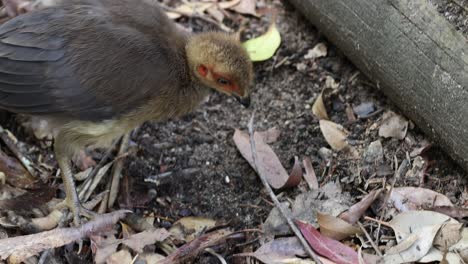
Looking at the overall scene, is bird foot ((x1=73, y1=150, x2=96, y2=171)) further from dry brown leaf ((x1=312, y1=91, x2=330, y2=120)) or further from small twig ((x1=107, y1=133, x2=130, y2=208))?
dry brown leaf ((x1=312, y1=91, x2=330, y2=120))

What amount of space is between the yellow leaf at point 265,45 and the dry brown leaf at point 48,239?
1.44 m

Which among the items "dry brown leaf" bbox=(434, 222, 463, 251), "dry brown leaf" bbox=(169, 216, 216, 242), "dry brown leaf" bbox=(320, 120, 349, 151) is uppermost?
"dry brown leaf" bbox=(434, 222, 463, 251)

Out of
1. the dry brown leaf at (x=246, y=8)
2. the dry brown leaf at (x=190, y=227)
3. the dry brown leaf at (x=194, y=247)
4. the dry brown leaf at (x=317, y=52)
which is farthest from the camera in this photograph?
the dry brown leaf at (x=246, y=8)

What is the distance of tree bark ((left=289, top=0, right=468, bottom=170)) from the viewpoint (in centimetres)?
336

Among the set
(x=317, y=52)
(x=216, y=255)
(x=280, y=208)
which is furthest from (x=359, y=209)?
(x=317, y=52)

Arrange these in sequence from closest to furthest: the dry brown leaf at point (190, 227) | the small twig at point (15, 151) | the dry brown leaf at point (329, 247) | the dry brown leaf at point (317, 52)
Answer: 1. the dry brown leaf at point (329, 247)
2. the dry brown leaf at point (190, 227)
3. the small twig at point (15, 151)
4. the dry brown leaf at point (317, 52)

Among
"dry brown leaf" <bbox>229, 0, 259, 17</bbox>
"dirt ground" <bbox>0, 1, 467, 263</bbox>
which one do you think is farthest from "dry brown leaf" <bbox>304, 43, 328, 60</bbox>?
"dry brown leaf" <bbox>229, 0, 259, 17</bbox>

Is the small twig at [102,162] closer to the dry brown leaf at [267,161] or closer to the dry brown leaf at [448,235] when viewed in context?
the dry brown leaf at [267,161]

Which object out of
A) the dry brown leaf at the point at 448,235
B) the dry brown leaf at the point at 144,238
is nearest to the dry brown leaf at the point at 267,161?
the dry brown leaf at the point at 144,238

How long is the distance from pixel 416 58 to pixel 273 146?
3.26 feet

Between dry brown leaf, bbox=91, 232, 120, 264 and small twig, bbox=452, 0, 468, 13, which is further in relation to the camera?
dry brown leaf, bbox=91, 232, 120, 264

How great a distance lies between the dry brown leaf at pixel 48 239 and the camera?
344cm

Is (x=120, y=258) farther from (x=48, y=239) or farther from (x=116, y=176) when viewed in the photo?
(x=116, y=176)

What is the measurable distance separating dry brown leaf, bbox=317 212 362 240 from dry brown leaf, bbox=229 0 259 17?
6.41 ft
